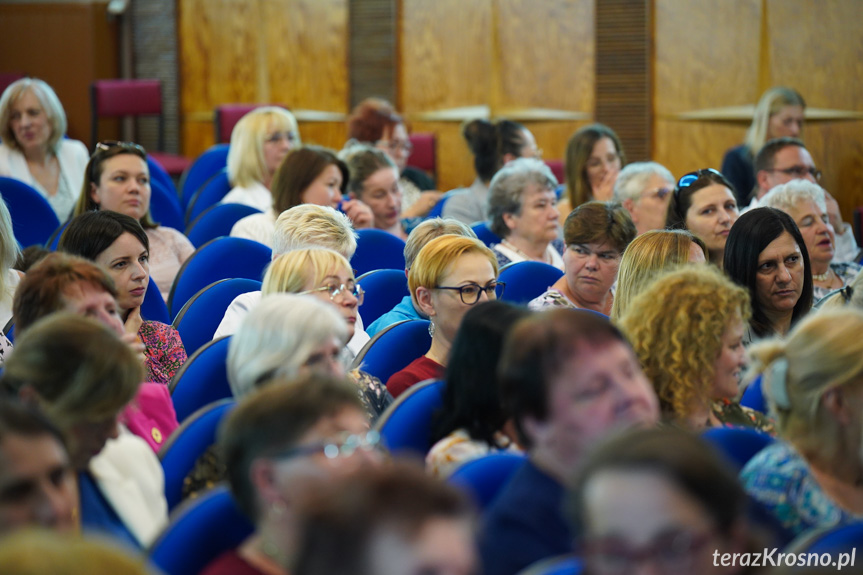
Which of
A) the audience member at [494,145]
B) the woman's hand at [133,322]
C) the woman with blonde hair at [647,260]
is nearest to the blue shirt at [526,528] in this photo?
the woman with blonde hair at [647,260]

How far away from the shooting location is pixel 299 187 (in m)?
4.67

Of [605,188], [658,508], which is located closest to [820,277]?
[605,188]

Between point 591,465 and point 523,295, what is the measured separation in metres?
2.56

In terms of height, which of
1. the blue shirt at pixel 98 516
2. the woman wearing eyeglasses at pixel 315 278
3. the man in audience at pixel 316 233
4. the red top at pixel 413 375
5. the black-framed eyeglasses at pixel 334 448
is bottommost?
the blue shirt at pixel 98 516

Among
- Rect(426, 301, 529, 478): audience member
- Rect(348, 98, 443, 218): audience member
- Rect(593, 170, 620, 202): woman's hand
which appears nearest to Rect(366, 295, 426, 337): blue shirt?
Rect(426, 301, 529, 478): audience member

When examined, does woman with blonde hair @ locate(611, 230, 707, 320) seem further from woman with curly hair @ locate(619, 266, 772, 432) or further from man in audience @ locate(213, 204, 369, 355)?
man in audience @ locate(213, 204, 369, 355)

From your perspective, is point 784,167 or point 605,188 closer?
point 784,167

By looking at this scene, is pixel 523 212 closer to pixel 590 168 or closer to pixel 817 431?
pixel 590 168

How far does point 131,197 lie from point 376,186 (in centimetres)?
127

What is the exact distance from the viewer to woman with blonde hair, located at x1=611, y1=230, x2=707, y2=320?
3049mm

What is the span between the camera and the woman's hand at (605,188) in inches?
225

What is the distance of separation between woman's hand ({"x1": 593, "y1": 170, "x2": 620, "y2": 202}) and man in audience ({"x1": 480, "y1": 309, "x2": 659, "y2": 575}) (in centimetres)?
403

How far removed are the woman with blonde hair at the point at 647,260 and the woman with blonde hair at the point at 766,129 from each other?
3.40 metres

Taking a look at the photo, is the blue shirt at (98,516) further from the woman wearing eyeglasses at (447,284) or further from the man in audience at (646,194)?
the man in audience at (646,194)
